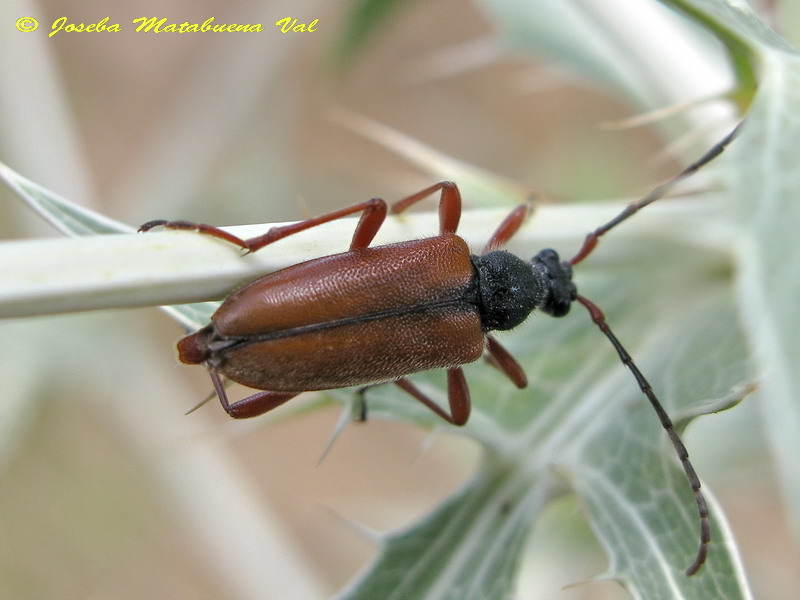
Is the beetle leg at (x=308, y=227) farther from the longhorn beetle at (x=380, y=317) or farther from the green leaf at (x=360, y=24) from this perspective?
the green leaf at (x=360, y=24)

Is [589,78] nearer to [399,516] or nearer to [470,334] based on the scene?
[470,334]

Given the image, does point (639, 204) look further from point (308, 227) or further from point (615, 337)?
point (308, 227)

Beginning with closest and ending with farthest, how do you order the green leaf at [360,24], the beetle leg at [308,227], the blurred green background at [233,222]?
1. the beetle leg at [308,227]
2. the green leaf at [360,24]
3. the blurred green background at [233,222]

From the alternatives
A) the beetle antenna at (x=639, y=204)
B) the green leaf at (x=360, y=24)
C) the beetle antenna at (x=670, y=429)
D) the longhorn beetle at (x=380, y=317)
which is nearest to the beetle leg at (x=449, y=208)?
the longhorn beetle at (x=380, y=317)

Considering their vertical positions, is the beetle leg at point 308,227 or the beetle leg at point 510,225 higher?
the beetle leg at point 308,227

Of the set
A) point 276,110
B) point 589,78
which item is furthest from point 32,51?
point 589,78

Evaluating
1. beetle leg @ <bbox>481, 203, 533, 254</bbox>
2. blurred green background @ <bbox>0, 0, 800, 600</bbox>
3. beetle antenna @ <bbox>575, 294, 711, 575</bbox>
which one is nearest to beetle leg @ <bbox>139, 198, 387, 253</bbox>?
blurred green background @ <bbox>0, 0, 800, 600</bbox>

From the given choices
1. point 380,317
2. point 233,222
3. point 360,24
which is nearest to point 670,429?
point 380,317
